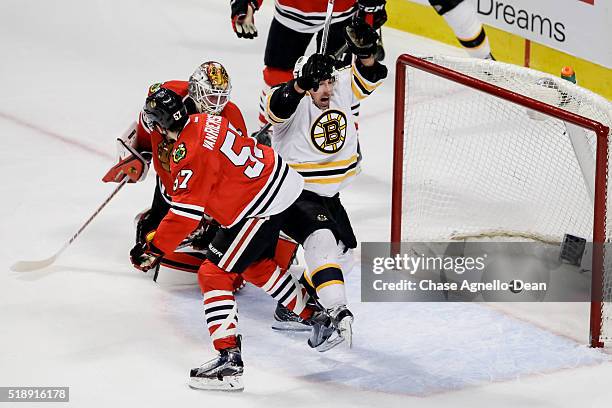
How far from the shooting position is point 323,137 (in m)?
4.34

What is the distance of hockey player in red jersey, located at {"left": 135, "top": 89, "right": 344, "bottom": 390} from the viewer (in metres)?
3.84

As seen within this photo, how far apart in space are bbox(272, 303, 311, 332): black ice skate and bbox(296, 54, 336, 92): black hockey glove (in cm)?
77

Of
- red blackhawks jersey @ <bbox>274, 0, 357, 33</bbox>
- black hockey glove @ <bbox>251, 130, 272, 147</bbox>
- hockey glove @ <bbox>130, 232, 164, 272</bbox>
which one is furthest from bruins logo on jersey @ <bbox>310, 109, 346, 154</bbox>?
red blackhawks jersey @ <bbox>274, 0, 357, 33</bbox>

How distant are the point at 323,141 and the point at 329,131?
0.12ft

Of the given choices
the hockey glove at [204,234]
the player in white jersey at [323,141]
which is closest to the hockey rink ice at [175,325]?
the hockey glove at [204,234]

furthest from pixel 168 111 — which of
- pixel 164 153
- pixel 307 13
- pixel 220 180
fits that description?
pixel 307 13

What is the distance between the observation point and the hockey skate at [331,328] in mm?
4004

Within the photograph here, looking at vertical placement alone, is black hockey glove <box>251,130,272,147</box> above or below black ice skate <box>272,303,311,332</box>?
above

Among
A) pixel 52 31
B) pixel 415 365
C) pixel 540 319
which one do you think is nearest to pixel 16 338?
pixel 415 365

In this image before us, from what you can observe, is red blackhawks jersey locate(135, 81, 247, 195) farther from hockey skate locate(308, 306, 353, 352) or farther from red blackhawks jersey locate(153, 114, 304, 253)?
hockey skate locate(308, 306, 353, 352)

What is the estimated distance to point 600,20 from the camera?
5914mm

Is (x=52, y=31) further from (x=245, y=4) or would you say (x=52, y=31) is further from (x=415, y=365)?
(x=415, y=365)

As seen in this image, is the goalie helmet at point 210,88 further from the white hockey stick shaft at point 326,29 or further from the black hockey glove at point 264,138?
the white hockey stick shaft at point 326,29

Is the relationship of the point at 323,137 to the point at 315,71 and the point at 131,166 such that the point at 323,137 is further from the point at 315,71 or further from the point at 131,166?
the point at 131,166
